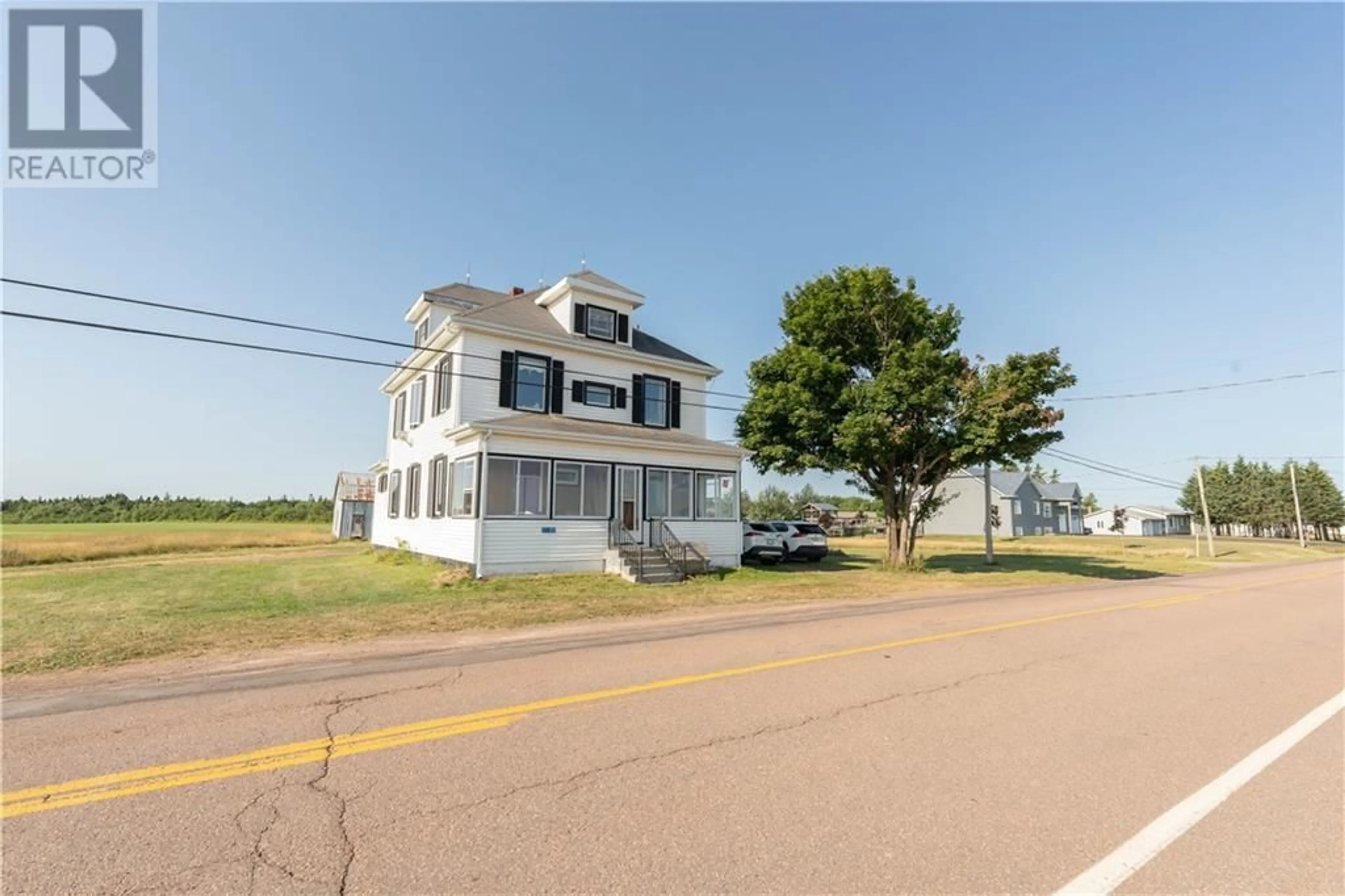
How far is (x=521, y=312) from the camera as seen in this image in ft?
72.4

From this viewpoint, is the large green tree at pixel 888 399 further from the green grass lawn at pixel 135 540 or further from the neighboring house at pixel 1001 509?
the neighboring house at pixel 1001 509

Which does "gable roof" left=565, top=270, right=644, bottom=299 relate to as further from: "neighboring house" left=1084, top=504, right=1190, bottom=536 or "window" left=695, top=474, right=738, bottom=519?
"neighboring house" left=1084, top=504, right=1190, bottom=536

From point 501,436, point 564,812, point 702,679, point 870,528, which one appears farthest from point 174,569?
point 870,528

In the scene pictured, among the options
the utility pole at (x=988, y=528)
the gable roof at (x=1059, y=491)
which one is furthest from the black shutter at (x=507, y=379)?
the gable roof at (x=1059, y=491)

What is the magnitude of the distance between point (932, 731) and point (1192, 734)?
2183mm

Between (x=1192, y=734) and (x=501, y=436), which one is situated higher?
(x=501, y=436)

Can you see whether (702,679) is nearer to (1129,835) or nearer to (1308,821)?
(1129,835)

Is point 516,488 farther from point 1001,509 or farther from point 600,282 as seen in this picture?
point 1001,509

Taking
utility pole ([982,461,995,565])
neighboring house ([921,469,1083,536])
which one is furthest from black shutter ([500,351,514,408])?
neighboring house ([921,469,1083,536])

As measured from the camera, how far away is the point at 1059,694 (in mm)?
6262

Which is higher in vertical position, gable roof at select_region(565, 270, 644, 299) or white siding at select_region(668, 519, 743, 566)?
gable roof at select_region(565, 270, 644, 299)

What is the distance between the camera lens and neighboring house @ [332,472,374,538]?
144 feet

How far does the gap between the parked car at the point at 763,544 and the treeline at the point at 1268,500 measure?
77.9m

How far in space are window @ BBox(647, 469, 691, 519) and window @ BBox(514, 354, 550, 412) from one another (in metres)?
4.38
